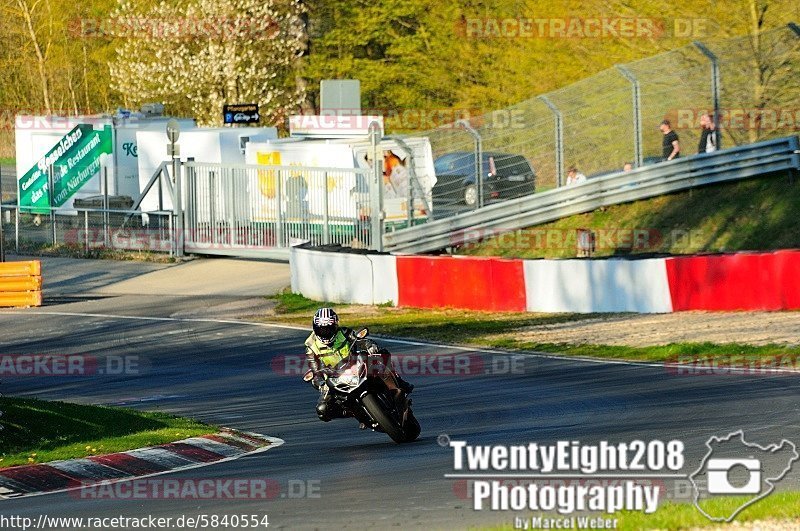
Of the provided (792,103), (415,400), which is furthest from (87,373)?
(792,103)

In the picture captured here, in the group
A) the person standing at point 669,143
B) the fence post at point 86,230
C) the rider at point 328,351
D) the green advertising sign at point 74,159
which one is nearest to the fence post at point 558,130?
the person standing at point 669,143

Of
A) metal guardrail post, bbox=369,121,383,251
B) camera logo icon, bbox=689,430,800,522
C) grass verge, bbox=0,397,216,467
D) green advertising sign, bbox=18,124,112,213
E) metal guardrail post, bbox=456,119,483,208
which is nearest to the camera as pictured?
camera logo icon, bbox=689,430,800,522

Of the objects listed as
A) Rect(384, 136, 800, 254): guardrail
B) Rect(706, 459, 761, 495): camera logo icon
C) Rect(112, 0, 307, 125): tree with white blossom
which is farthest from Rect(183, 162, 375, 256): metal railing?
Rect(112, 0, 307, 125): tree with white blossom

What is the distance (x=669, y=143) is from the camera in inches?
1081

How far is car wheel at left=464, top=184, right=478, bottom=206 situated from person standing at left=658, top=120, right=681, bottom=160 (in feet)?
12.3

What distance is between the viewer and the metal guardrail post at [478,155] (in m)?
27.6

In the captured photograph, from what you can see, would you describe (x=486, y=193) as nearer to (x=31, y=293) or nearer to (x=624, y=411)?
(x=31, y=293)

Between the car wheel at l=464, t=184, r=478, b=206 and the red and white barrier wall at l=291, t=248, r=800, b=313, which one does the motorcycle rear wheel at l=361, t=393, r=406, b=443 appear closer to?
the red and white barrier wall at l=291, t=248, r=800, b=313

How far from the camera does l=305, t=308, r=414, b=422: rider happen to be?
12312mm

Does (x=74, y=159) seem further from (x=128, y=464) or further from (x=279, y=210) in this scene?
(x=128, y=464)

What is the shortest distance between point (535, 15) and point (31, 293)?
28066 millimetres

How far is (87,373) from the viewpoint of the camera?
1938 cm

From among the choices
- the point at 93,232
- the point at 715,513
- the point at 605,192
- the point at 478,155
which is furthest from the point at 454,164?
the point at 715,513

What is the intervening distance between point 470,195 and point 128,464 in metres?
17.6
